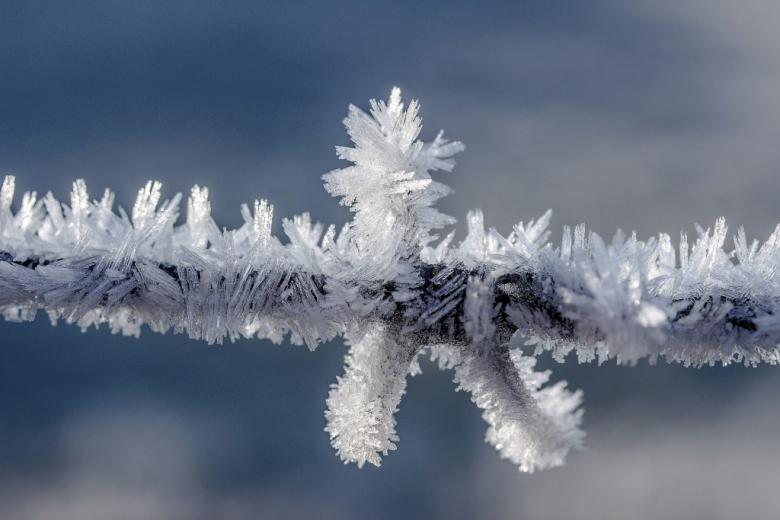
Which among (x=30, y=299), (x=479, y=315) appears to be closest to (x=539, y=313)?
(x=479, y=315)

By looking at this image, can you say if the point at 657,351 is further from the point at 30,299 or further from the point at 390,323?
the point at 30,299

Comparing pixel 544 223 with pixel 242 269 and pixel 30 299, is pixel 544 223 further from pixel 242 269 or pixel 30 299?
pixel 30 299

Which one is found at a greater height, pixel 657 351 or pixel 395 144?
pixel 395 144

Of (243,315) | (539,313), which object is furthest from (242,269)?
(539,313)

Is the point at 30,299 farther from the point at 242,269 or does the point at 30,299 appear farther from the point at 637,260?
the point at 637,260

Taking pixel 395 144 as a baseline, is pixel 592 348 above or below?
below
